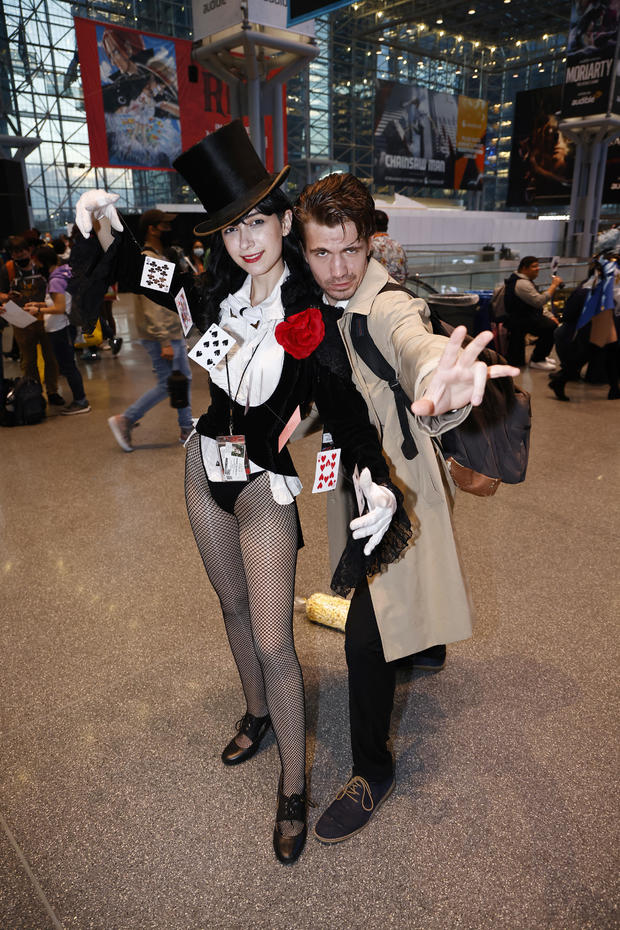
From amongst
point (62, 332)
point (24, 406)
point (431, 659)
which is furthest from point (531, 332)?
point (431, 659)

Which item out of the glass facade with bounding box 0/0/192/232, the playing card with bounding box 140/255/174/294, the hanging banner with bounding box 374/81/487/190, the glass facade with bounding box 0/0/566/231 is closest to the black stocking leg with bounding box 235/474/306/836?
the playing card with bounding box 140/255/174/294

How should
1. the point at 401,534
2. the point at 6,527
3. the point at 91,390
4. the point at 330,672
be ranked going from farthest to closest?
the point at 91,390 < the point at 6,527 < the point at 330,672 < the point at 401,534

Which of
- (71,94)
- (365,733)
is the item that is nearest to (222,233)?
(365,733)

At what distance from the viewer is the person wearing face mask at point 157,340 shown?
4246 millimetres

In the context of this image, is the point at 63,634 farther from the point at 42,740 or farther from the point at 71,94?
the point at 71,94

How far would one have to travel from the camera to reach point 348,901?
61.1 inches

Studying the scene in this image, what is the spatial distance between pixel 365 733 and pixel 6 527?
284 centimetres

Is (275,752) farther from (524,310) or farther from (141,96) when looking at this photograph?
(141,96)

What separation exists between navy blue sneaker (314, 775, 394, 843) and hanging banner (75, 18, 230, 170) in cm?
1329

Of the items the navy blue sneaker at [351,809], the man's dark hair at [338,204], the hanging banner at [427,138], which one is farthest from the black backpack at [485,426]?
the hanging banner at [427,138]

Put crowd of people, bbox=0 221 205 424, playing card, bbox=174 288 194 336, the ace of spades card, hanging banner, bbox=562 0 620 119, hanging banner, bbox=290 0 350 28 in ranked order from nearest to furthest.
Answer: the ace of spades card, playing card, bbox=174 288 194 336, crowd of people, bbox=0 221 205 424, hanging banner, bbox=290 0 350 28, hanging banner, bbox=562 0 620 119

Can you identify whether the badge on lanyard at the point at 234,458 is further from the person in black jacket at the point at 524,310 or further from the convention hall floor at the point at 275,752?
the person in black jacket at the point at 524,310

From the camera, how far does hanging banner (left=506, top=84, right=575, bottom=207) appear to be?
886 inches

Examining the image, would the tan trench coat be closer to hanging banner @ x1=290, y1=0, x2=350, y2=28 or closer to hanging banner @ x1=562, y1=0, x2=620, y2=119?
hanging banner @ x1=290, y1=0, x2=350, y2=28
